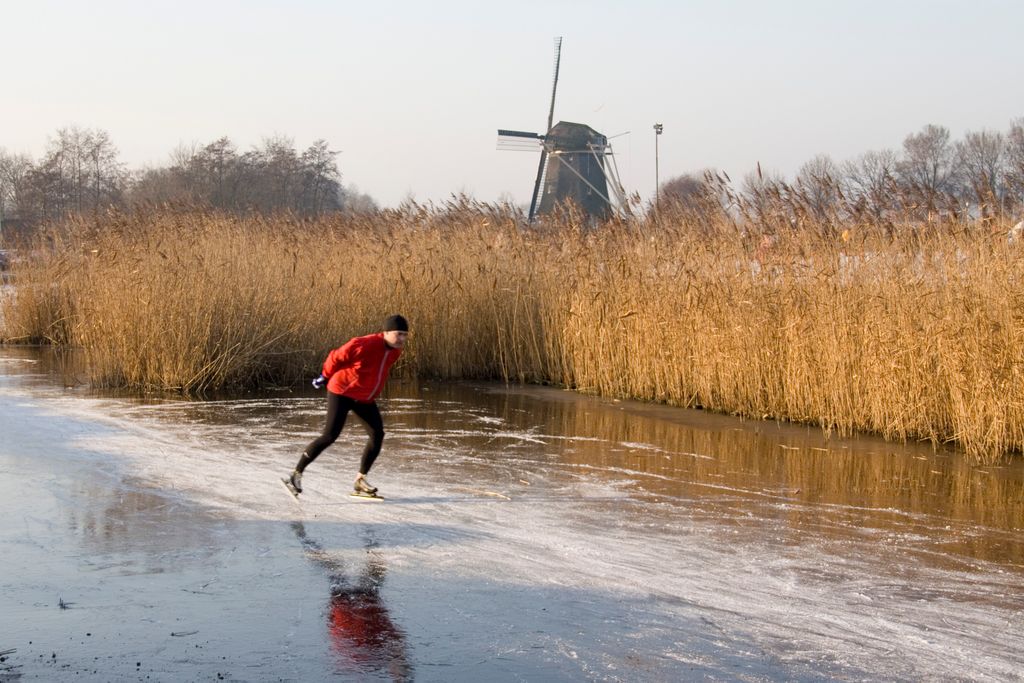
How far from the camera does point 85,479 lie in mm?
8742

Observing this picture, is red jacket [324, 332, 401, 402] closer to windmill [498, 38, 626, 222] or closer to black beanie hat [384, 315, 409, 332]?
black beanie hat [384, 315, 409, 332]

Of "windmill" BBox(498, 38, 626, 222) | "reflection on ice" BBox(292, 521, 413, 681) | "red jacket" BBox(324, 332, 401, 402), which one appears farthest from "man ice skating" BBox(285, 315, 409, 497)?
"windmill" BBox(498, 38, 626, 222)

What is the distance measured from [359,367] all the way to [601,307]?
273 inches

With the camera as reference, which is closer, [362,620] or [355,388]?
[362,620]

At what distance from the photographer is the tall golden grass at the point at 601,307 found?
1061 centimetres

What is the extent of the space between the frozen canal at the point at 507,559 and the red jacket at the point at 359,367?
870 mm

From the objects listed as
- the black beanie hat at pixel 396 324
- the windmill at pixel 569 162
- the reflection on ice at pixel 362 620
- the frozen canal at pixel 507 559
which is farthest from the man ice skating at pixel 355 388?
the windmill at pixel 569 162

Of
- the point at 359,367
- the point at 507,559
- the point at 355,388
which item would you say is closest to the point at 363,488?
the point at 355,388

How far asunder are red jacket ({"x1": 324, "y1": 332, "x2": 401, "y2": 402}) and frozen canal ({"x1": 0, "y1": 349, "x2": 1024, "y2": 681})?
87 cm

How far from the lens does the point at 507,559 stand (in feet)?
21.6

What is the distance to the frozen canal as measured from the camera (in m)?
4.96

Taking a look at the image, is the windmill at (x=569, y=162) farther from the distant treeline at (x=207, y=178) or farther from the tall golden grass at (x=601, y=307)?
the tall golden grass at (x=601, y=307)

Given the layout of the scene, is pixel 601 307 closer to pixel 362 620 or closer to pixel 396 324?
pixel 396 324

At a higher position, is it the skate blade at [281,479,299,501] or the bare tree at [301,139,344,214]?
the bare tree at [301,139,344,214]
